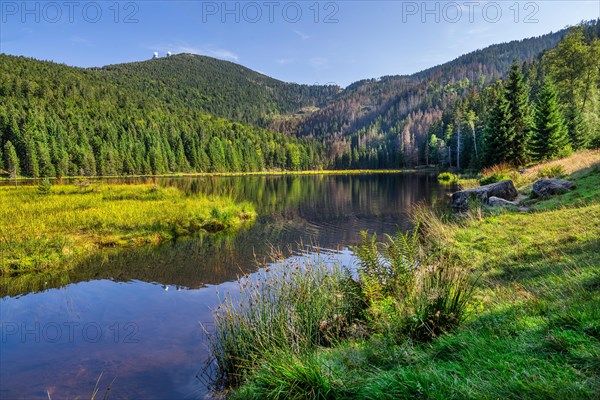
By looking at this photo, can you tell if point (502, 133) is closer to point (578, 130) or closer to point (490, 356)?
point (578, 130)

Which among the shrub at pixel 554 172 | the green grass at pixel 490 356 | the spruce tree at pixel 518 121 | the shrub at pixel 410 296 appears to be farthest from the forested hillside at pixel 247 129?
the shrub at pixel 410 296

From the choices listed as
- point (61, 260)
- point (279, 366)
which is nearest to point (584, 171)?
point (279, 366)

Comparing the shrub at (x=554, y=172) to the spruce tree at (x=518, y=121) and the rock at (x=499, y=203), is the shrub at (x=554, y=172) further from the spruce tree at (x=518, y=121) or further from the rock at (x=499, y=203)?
the spruce tree at (x=518, y=121)

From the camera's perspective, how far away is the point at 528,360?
3.58 metres

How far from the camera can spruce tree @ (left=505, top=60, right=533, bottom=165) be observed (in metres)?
39.7

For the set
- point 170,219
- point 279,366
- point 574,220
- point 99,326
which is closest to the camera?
point 279,366

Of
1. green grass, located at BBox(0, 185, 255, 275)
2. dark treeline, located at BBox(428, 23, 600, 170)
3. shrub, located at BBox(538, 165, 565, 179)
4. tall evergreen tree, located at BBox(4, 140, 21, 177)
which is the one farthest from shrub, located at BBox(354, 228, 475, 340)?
tall evergreen tree, located at BBox(4, 140, 21, 177)

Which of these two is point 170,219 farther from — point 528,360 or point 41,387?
point 528,360

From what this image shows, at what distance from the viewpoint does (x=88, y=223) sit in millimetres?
19328

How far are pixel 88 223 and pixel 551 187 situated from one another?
84.2 feet

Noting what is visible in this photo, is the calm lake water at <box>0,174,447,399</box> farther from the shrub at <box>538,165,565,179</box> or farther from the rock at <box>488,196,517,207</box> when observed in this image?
the shrub at <box>538,165,565,179</box>

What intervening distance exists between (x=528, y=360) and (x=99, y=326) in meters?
10.3

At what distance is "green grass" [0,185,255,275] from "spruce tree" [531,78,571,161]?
108ft

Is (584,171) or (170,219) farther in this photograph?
(170,219)
